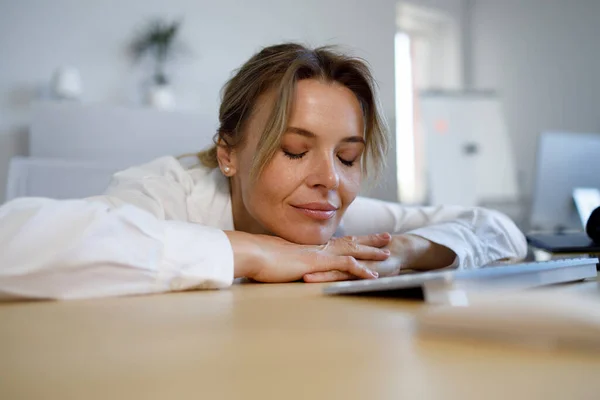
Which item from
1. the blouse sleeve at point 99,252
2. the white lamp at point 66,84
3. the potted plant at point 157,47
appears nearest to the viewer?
the blouse sleeve at point 99,252

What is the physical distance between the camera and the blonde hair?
3.45 ft

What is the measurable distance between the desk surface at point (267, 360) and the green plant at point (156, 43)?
3371 mm

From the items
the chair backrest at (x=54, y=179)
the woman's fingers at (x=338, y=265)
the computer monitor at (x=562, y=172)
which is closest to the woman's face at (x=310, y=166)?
the woman's fingers at (x=338, y=265)

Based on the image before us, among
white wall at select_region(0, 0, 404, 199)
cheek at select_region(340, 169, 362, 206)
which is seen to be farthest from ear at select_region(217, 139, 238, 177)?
white wall at select_region(0, 0, 404, 199)

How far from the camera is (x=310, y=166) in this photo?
105 centimetres

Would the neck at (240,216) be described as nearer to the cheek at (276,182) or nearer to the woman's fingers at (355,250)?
the cheek at (276,182)

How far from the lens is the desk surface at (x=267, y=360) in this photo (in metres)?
0.24

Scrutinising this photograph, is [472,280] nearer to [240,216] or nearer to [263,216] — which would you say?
[263,216]

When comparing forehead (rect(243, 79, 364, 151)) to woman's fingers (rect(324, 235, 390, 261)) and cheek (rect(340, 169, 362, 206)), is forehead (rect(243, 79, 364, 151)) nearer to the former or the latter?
→ cheek (rect(340, 169, 362, 206))

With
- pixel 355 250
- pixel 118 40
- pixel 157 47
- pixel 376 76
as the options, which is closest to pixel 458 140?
pixel 157 47

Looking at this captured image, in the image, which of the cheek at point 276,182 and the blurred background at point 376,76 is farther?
the blurred background at point 376,76

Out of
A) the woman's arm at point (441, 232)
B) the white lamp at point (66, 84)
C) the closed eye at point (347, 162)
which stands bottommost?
the woman's arm at point (441, 232)

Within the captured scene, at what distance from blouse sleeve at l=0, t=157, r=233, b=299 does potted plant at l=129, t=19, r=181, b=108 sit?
289cm

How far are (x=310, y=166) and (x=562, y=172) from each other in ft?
4.69
